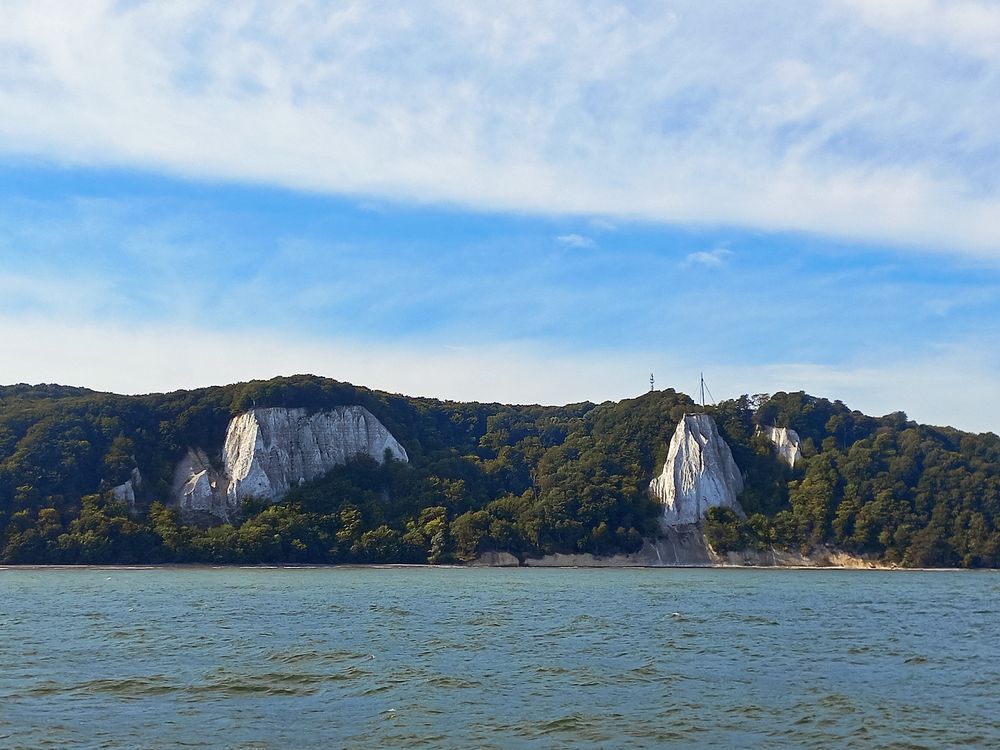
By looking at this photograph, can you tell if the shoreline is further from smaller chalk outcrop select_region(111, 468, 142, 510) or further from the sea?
the sea

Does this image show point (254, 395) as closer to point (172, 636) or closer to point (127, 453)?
point (127, 453)

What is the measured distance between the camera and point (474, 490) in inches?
4749

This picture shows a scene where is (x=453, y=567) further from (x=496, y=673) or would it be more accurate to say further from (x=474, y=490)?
(x=496, y=673)

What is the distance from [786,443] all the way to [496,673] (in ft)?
330

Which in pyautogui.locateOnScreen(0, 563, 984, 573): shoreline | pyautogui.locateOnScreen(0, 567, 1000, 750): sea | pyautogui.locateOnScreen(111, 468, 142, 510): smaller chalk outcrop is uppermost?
pyautogui.locateOnScreen(111, 468, 142, 510): smaller chalk outcrop

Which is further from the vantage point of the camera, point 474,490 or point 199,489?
point 474,490

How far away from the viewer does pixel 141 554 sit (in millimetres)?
95938

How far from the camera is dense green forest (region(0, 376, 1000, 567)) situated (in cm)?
9775

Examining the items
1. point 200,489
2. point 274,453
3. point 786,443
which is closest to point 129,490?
point 200,489

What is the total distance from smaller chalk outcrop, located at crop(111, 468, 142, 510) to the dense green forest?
36.3 inches

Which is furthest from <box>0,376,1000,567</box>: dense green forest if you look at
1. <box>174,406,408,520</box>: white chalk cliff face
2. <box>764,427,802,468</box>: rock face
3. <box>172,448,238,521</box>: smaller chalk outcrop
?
<box>174,406,408,520</box>: white chalk cliff face

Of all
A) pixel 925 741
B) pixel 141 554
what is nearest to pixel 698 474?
pixel 141 554

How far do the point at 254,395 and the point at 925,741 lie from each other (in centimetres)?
10444

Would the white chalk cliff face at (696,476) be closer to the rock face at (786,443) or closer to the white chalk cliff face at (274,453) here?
the rock face at (786,443)
